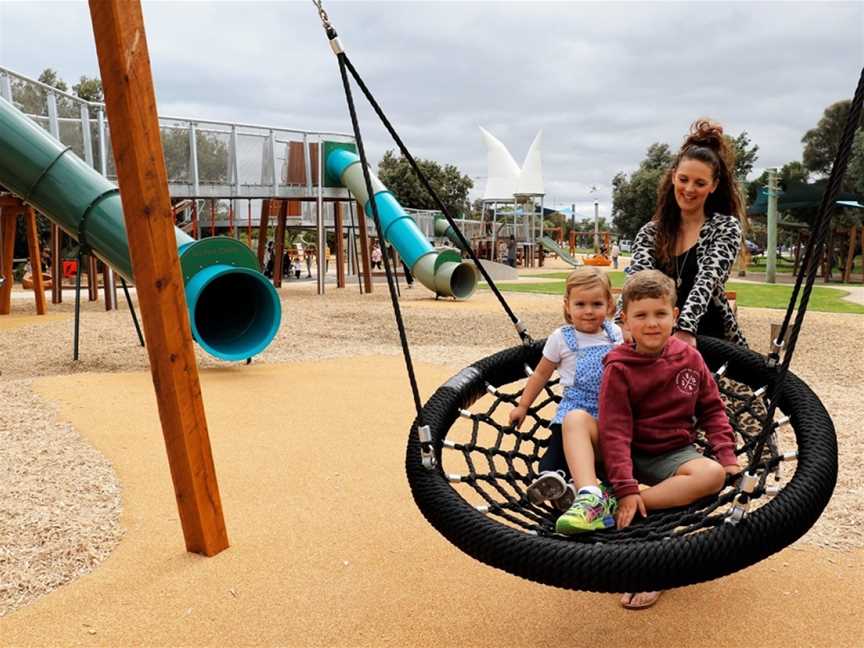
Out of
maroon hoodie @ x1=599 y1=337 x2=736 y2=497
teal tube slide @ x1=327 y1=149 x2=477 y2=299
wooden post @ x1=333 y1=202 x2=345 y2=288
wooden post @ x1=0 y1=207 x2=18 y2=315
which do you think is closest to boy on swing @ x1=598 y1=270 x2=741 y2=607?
maroon hoodie @ x1=599 y1=337 x2=736 y2=497

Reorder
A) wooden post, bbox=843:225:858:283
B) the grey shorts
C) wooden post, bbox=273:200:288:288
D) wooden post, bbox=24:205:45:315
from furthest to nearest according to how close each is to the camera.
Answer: wooden post, bbox=843:225:858:283 → wooden post, bbox=273:200:288:288 → wooden post, bbox=24:205:45:315 → the grey shorts

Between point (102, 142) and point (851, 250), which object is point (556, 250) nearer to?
point (851, 250)

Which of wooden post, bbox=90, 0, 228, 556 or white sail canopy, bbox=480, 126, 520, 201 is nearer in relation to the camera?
wooden post, bbox=90, 0, 228, 556

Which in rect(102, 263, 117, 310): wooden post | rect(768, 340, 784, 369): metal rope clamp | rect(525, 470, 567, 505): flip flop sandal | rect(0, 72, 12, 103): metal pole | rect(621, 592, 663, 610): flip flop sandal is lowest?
rect(621, 592, 663, 610): flip flop sandal

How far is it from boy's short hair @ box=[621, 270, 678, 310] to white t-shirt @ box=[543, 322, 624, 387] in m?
0.40

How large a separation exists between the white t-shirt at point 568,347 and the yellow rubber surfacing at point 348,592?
0.82 metres

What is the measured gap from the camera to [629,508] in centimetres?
237

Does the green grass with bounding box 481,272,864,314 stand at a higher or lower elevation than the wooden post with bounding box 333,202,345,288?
lower

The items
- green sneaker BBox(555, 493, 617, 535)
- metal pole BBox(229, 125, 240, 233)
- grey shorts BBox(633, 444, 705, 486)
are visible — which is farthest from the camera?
metal pole BBox(229, 125, 240, 233)

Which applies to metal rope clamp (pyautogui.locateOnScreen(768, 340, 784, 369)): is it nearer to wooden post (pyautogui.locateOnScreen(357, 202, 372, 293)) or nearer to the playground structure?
the playground structure

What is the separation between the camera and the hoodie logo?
255cm

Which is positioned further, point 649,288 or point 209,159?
point 209,159

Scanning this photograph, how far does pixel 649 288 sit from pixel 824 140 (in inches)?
1887

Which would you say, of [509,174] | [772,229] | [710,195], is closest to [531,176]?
[509,174]
